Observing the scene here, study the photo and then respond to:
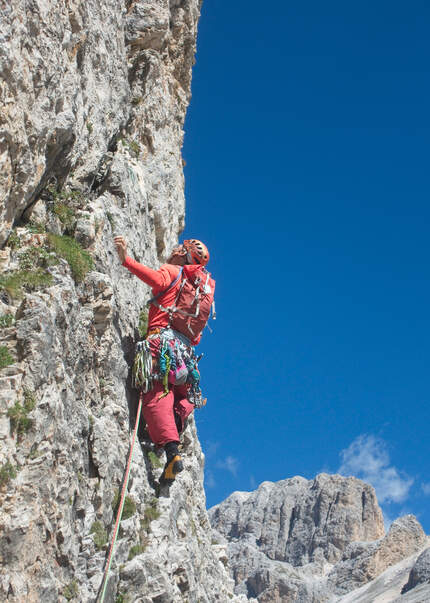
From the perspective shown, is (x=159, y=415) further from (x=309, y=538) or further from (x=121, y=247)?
(x=309, y=538)

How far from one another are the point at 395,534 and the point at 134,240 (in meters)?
40.4

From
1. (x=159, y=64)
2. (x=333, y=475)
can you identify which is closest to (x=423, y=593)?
(x=159, y=64)

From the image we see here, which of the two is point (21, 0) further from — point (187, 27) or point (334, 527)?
point (334, 527)

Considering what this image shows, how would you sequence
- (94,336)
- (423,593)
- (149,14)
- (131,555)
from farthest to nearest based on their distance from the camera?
(423,593), (149,14), (94,336), (131,555)

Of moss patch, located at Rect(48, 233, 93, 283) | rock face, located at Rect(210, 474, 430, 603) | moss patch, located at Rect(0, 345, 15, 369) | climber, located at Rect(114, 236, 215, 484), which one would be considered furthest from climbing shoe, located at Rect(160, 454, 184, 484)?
rock face, located at Rect(210, 474, 430, 603)

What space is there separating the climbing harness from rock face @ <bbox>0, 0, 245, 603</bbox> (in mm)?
281

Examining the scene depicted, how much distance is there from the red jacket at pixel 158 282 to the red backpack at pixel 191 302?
67mm

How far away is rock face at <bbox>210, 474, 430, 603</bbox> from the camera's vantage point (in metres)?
47.0

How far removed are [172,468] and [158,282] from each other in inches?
117

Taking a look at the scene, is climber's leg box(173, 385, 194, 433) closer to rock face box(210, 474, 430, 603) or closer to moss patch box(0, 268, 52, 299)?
moss patch box(0, 268, 52, 299)

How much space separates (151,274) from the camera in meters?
11.4

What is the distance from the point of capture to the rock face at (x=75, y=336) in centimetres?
752

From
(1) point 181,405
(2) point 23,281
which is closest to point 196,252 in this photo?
(1) point 181,405

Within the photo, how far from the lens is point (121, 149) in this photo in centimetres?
1428
